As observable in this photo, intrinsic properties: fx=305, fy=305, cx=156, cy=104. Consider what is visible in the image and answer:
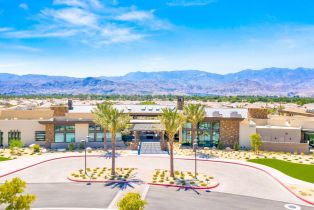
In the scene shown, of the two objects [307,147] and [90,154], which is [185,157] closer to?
[90,154]

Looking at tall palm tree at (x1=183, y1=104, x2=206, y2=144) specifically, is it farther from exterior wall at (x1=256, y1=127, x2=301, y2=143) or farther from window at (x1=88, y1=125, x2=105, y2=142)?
window at (x1=88, y1=125, x2=105, y2=142)

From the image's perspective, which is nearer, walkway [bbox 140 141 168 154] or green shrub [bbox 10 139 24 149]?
green shrub [bbox 10 139 24 149]

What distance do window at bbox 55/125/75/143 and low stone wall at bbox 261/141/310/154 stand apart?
38539mm

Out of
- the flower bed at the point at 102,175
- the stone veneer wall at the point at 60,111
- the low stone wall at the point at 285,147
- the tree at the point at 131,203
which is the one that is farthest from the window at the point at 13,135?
the low stone wall at the point at 285,147

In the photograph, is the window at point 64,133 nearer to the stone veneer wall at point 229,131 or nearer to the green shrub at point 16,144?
the green shrub at point 16,144

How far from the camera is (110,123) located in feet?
137

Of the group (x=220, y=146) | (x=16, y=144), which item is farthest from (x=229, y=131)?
(x=16, y=144)

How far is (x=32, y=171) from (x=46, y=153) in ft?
42.3

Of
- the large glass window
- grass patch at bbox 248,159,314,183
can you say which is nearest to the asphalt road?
grass patch at bbox 248,159,314,183

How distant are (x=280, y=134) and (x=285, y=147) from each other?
2.94 meters

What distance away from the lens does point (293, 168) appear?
46188 millimetres

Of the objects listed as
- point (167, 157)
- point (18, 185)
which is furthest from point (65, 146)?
point (18, 185)

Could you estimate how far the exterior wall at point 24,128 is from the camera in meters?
61.5

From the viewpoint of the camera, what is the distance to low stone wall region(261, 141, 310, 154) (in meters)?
58.4
